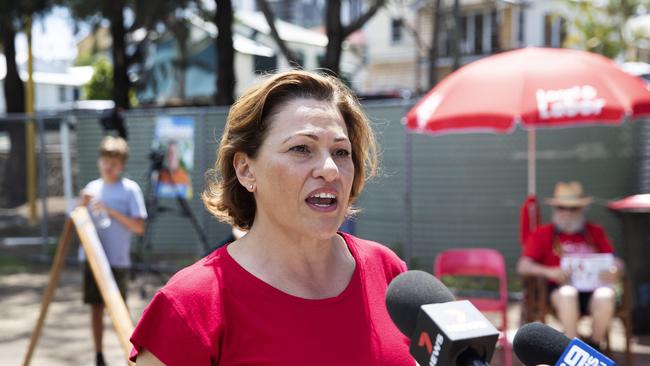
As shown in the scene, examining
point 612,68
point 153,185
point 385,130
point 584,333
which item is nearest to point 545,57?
point 612,68

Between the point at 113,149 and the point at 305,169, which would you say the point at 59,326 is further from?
the point at 305,169

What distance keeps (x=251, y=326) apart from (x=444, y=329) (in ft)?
2.03

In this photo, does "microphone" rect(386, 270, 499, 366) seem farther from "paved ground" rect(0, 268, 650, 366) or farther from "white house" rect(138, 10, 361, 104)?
"white house" rect(138, 10, 361, 104)

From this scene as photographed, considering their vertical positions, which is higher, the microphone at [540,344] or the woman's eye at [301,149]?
the woman's eye at [301,149]

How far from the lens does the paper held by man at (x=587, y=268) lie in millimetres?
5910

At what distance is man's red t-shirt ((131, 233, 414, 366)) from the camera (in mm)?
1777

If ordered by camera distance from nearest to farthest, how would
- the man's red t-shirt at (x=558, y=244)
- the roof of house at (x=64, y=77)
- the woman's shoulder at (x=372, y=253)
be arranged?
1. the woman's shoulder at (x=372, y=253)
2. the man's red t-shirt at (x=558, y=244)
3. the roof of house at (x=64, y=77)

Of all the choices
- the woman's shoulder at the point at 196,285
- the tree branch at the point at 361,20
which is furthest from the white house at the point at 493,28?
the woman's shoulder at the point at 196,285

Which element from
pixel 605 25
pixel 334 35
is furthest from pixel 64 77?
pixel 334 35

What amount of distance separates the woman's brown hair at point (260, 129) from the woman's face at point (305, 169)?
0.03m

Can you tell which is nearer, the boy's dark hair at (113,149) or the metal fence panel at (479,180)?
the boy's dark hair at (113,149)

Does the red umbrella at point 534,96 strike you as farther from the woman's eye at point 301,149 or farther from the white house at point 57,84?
the white house at point 57,84

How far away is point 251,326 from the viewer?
1.84 meters

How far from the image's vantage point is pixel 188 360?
175cm
